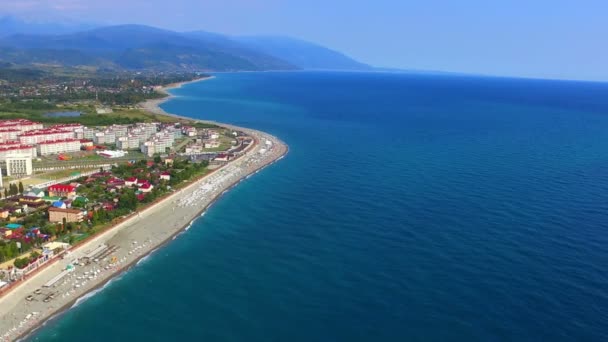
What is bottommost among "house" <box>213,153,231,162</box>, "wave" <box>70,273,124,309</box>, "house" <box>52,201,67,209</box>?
"wave" <box>70,273,124,309</box>

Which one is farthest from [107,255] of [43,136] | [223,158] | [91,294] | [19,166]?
[43,136]

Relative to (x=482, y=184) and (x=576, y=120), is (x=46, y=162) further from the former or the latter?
(x=576, y=120)

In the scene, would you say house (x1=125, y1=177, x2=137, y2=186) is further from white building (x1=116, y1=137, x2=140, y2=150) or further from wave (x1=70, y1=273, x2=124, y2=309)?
white building (x1=116, y1=137, x2=140, y2=150)

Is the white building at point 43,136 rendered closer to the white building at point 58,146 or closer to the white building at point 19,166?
the white building at point 58,146

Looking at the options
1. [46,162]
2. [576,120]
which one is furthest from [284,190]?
[576,120]

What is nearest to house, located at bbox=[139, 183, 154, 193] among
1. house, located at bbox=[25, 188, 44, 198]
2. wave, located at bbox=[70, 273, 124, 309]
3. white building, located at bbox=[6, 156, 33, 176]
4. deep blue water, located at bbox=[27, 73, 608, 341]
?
deep blue water, located at bbox=[27, 73, 608, 341]
